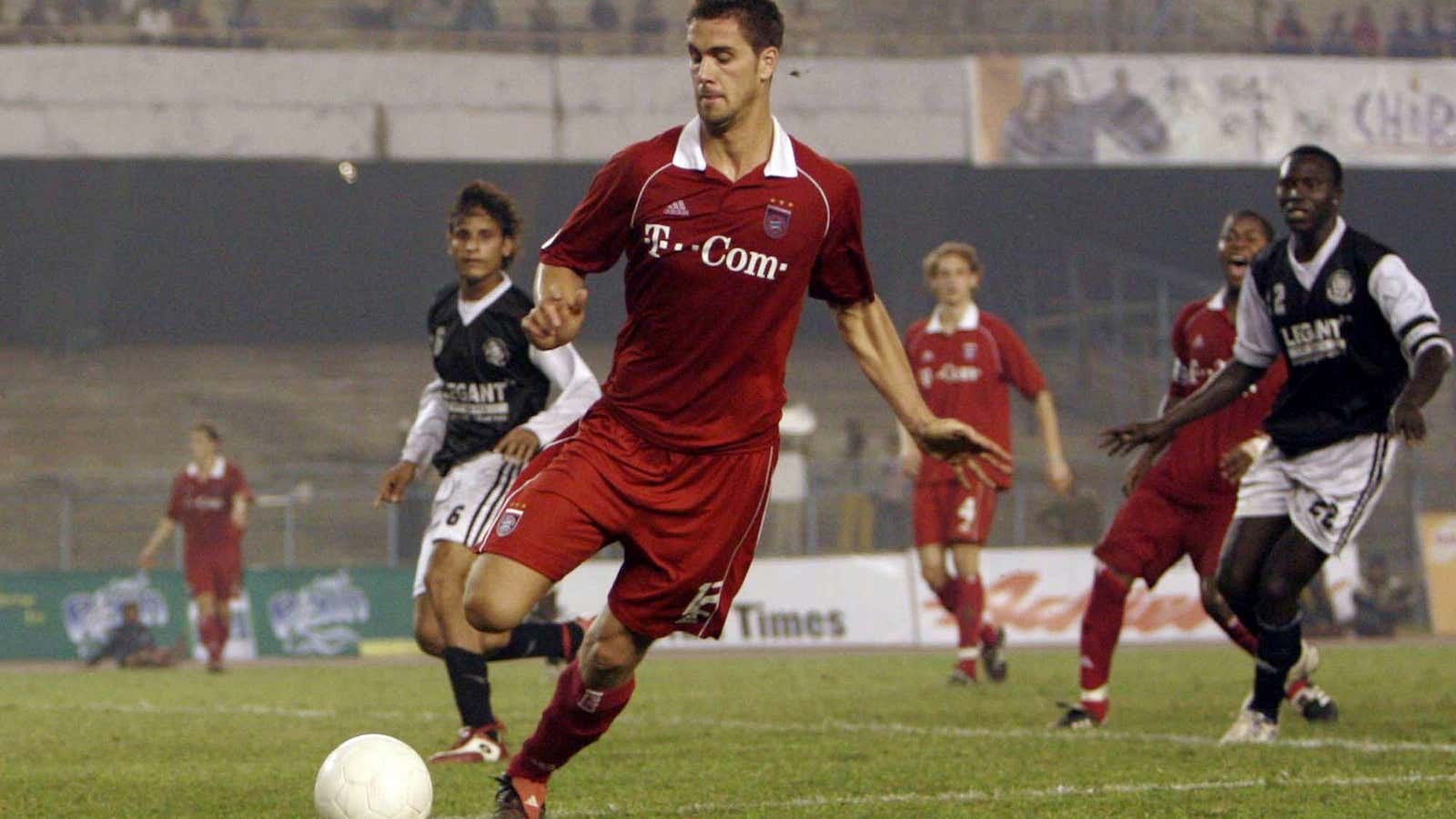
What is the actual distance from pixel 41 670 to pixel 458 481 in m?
11.0

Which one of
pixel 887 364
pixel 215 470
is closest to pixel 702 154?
pixel 887 364

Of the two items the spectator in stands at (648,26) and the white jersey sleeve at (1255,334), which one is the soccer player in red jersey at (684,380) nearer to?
the white jersey sleeve at (1255,334)

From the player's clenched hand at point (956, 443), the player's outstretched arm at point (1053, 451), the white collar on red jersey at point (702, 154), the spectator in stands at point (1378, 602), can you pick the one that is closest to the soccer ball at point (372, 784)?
the player's clenched hand at point (956, 443)

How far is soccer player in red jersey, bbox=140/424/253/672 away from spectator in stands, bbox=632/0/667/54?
15.0m

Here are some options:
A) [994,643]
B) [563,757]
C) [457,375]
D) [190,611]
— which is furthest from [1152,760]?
[190,611]

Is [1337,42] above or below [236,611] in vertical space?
above

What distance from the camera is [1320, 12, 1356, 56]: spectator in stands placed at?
108ft

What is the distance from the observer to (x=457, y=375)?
8.95m

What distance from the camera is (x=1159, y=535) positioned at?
9.95 m

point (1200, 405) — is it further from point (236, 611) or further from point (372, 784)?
point (236, 611)

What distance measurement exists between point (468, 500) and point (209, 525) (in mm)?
10712

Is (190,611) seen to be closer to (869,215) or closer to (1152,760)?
(1152,760)

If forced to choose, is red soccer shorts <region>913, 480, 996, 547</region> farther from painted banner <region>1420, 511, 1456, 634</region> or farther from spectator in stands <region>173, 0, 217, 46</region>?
spectator in stands <region>173, 0, 217, 46</region>

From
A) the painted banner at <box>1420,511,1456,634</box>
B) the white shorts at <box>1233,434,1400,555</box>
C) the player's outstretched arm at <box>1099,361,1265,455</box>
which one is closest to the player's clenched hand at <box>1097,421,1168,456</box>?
the player's outstretched arm at <box>1099,361,1265,455</box>
